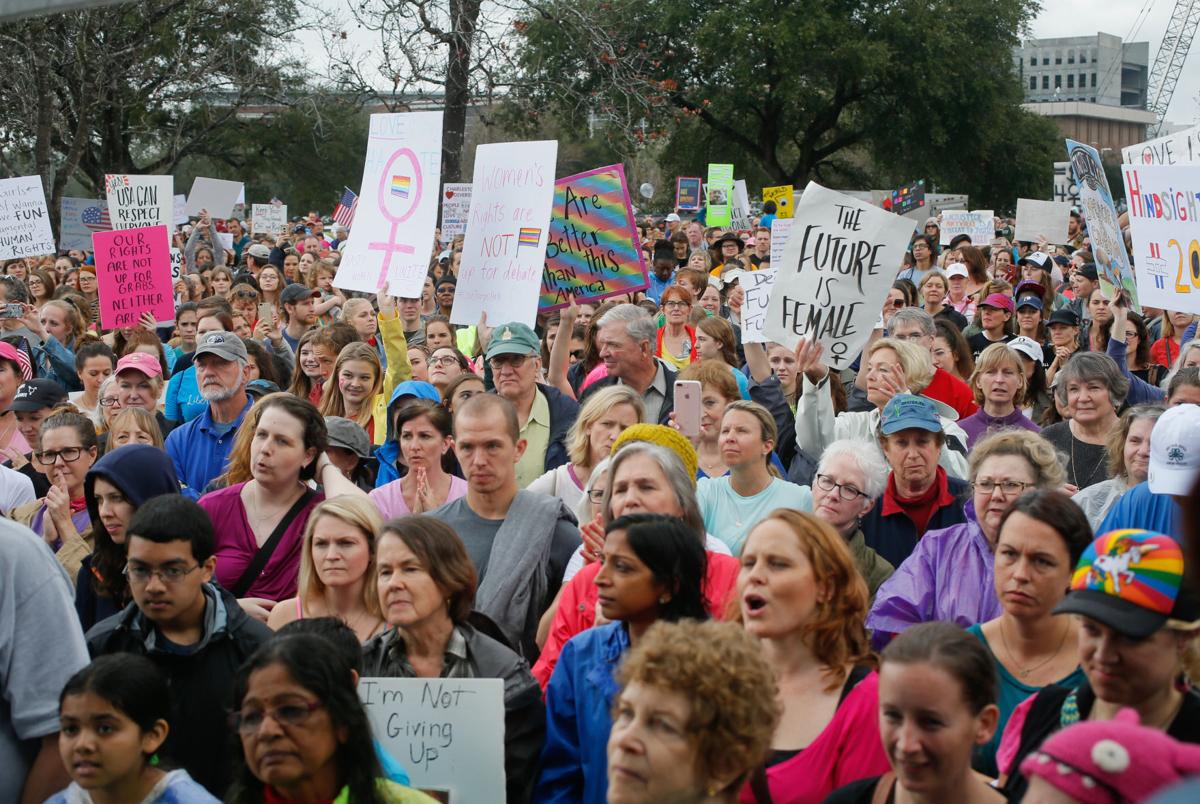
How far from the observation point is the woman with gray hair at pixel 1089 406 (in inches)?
271

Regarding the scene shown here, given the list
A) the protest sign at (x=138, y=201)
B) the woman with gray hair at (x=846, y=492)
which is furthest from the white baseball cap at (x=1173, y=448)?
the protest sign at (x=138, y=201)

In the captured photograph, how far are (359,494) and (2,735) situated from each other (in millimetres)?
1742

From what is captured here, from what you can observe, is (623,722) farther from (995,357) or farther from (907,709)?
(995,357)

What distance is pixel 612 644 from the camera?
4.00m

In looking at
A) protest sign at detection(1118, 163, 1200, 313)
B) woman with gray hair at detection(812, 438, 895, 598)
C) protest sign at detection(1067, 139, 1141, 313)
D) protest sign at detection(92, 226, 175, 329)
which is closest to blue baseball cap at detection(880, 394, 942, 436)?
woman with gray hair at detection(812, 438, 895, 598)

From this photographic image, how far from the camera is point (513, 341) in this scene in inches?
281

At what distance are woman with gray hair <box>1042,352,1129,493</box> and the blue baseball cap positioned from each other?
4.44 feet

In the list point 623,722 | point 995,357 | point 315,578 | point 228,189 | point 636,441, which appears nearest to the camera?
point 623,722

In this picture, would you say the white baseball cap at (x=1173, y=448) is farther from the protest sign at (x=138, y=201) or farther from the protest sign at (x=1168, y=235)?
the protest sign at (x=138, y=201)

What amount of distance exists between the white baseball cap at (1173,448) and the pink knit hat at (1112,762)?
2.72 m

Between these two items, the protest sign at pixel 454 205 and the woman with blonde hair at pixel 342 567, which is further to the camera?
the protest sign at pixel 454 205

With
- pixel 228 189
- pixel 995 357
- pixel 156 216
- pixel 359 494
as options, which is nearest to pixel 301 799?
pixel 359 494

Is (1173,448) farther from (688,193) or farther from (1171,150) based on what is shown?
(688,193)

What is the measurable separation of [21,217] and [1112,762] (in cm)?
1293
